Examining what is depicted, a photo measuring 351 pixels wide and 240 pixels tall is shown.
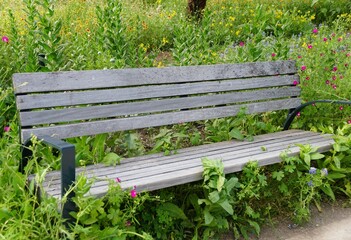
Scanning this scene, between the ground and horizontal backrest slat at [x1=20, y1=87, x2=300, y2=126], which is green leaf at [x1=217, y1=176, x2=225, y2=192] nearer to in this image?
the ground

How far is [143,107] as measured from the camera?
11.3ft

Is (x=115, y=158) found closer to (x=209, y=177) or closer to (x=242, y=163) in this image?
(x=209, y=177)

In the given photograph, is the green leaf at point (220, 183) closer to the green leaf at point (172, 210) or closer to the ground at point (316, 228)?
the green leaf at point (172, 210)

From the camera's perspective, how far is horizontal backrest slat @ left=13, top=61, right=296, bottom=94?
116 inches

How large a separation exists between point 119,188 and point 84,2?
280 inches

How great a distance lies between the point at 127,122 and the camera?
3.32 meters

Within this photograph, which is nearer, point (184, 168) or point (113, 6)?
point (184, 168)

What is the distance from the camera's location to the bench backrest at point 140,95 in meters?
2.95

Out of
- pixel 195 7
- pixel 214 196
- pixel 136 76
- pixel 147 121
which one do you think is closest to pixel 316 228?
pixel 214 196

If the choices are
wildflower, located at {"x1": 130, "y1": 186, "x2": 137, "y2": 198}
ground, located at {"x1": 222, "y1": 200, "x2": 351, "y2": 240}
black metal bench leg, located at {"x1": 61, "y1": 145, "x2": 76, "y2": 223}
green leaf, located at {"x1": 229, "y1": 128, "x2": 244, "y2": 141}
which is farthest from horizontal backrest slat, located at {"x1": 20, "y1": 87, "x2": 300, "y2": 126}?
ground, located at {"x1": 222, "y1": 200, "x2": 351, "y2": 240}

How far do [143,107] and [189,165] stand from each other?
0.59 meters

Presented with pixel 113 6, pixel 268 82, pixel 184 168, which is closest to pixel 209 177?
pixel 184 168

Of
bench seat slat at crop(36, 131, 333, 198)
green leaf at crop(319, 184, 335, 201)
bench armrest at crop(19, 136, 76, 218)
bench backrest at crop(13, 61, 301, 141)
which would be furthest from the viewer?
green leaf at crop(319, 184, 335, 201)

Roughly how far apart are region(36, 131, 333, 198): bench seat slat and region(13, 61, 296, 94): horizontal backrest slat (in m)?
0.54
